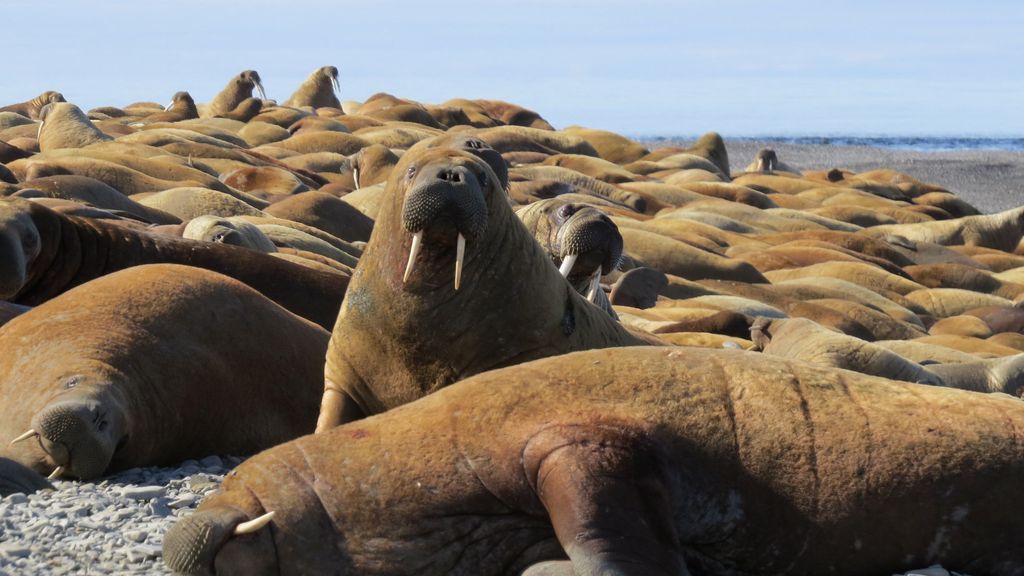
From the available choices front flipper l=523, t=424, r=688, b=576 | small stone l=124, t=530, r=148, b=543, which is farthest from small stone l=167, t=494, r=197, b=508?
front flipper l=523, t=424, r=688, b=576

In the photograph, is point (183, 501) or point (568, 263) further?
point (568, 263)

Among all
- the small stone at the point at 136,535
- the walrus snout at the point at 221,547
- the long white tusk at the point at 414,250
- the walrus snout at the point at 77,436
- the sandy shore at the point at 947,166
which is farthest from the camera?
the sandy shore at the point at 947,166

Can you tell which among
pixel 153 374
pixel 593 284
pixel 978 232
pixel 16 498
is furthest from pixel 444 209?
pixel 978 232

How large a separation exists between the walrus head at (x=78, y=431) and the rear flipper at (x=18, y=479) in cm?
14

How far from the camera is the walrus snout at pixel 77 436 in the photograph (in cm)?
479

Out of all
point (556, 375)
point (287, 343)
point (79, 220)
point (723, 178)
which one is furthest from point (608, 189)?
point (556, 375)

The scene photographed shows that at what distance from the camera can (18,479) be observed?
461 cm

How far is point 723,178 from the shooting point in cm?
3044

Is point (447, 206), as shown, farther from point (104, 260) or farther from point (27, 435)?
point (104, 260)

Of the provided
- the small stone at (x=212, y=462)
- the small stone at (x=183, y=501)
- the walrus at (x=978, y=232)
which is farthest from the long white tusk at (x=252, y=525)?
the walrus at (x=978, y=232)

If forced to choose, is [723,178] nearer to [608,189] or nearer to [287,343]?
[608,189]

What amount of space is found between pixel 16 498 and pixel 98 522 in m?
0.35

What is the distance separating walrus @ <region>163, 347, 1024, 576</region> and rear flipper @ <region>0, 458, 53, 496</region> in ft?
3.58

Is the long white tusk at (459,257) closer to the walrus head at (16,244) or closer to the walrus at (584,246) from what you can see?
the walrus at (584,246)
